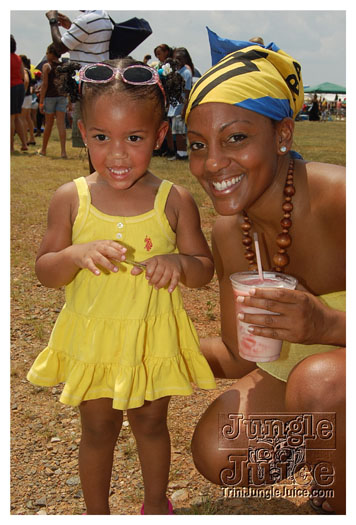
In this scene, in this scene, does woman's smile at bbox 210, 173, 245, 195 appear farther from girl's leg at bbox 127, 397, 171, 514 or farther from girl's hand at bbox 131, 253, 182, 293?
girl's leg at bbox 127, 397, 171, 514

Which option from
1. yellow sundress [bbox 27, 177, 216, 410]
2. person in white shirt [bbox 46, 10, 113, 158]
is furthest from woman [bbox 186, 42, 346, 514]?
person in white shirt [bbox 46, 10, 113, 158]

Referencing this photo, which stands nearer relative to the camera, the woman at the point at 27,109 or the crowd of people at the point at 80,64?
the crowd of people at the point at 80,64

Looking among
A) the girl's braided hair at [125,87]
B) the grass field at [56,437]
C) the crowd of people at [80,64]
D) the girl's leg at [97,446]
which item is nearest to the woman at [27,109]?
the crowd of people at [80,64]

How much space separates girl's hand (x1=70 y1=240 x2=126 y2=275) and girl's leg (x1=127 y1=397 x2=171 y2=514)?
62 centimetres

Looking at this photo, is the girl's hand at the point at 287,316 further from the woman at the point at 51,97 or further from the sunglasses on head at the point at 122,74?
the woman at the point at 51,97

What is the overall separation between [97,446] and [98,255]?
31.1 inches

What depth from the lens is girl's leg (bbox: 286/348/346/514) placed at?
6.09 ft

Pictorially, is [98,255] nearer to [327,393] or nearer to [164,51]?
[327,393]

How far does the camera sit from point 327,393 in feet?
6.09

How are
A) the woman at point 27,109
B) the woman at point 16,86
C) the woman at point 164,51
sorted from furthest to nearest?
the woman at point 27,109 → the woman at point 164,51 → the woman at point 16,86

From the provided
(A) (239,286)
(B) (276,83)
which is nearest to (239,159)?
(B) (276,83)

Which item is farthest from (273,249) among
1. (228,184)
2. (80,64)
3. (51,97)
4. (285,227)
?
(51,97)

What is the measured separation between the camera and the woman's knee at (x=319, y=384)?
1.86 m

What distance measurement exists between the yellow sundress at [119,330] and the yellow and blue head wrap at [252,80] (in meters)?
0.45
